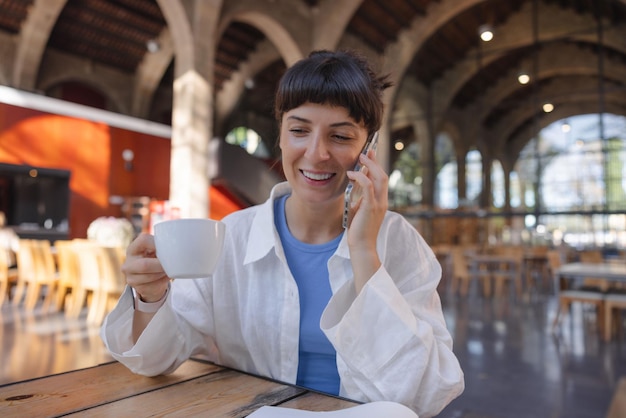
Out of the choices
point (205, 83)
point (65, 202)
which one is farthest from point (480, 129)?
point (65, 202)

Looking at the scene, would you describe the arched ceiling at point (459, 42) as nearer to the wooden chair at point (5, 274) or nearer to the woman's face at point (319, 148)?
the wooden chair at point (5, 274)

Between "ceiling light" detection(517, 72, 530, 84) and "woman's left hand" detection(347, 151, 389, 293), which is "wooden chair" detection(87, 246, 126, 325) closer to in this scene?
"woman's left hand" detection(347, 151, 389, 293)

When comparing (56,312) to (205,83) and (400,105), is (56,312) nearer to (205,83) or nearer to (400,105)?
(205,83)

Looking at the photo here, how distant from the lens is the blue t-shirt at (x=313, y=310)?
1.07 metres

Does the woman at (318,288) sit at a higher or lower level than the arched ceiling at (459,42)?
lower

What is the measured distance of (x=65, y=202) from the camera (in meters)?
10.4

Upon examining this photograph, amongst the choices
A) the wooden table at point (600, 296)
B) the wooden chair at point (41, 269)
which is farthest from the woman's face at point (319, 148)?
the wooden chair at point (41, 269)

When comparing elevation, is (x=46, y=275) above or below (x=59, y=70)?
below

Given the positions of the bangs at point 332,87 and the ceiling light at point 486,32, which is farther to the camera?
A: the ceiling light at point 486,32

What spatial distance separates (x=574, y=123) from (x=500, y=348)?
26.4ft

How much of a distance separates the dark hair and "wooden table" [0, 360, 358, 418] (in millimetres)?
597

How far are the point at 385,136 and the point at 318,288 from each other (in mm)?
11085

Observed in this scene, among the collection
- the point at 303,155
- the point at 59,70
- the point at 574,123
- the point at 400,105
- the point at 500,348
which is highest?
the point at 59,70

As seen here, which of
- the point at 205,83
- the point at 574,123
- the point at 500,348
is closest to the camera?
the point at 500,348
